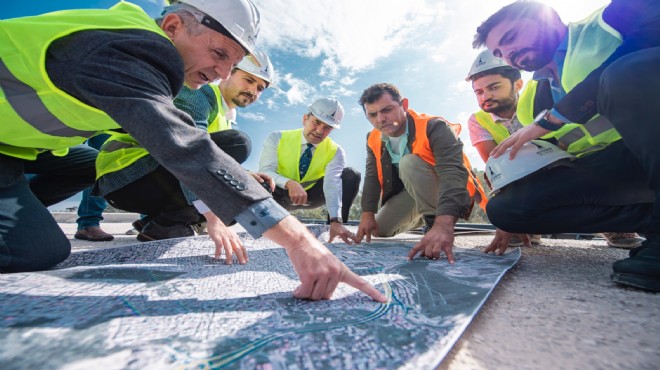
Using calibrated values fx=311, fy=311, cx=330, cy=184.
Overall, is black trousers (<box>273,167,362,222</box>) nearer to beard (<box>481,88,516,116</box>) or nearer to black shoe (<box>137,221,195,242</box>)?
black shoe (<box>137,221,195,242</box>)

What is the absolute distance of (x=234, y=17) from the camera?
4.03 feet

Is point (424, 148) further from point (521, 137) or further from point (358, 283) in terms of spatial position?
point (358, 283)

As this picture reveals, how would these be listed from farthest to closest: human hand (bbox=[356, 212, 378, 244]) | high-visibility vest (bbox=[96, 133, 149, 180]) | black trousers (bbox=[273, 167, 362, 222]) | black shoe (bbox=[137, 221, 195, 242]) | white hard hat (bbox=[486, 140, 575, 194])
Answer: black trousers (bbox=[273, 167, 362, 222]) → human hand (bbox=[356, 212, 378, 244]) → black shoe (bbox=[137, 221, 195, 242]) → high-visibility vest (bbox=[96, 133, 149, 180]) → white hard hat (bbox=[486, 140, 575, 194])

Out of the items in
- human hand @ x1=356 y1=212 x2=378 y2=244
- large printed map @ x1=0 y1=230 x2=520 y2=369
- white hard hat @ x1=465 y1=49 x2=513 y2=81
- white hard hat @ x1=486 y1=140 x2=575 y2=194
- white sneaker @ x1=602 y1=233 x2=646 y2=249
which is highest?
white hard hat @ x1=465 y1=49 x2=513 y2=81

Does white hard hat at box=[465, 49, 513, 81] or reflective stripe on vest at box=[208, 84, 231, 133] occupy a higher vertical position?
white hard hat at box=[465, 49, 513, 81]

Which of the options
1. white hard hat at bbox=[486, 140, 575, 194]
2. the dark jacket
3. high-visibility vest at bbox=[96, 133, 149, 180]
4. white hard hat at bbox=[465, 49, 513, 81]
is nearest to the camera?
the dark jacket

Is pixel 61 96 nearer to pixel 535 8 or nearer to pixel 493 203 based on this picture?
pixel 493 203

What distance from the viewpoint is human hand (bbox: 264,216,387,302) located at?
70cm

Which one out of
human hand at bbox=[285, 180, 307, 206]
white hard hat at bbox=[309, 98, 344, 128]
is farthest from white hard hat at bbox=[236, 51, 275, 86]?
human hand at bbox=[285, 180, 307, 206]

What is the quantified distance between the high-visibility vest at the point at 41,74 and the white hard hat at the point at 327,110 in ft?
6.97

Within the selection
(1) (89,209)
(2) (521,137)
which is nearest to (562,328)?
(2) (521,137)

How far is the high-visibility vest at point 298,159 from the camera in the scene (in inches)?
120

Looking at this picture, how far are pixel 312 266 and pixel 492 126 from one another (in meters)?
2.00

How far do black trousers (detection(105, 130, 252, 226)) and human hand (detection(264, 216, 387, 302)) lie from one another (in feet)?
4.92
